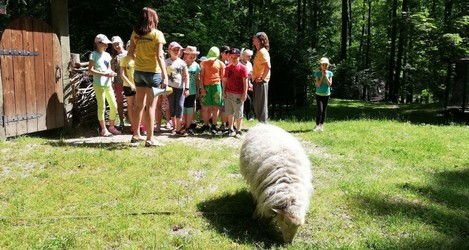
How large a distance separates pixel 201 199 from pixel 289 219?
149cm

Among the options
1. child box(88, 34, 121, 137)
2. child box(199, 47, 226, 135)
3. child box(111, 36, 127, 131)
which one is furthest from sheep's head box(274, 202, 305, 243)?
child box(111, 36, 127, 131)

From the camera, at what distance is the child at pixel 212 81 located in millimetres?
8383

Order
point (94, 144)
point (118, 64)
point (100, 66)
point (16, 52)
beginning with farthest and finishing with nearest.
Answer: point (118, 64)
point (100, 66)
point (16, 52)
point (94, 144)

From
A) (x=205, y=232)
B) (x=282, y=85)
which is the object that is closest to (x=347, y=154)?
(x=205, y=232)

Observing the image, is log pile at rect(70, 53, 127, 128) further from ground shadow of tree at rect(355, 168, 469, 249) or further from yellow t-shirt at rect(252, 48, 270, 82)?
ground shadow of tree at rect(355, 168, 469, 249)

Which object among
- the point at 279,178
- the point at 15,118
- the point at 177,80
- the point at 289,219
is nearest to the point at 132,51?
the point at 177,80

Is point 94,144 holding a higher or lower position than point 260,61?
lower

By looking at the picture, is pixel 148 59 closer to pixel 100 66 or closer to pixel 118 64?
pixel 100 66

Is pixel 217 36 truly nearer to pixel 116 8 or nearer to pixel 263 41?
pixel 116 8

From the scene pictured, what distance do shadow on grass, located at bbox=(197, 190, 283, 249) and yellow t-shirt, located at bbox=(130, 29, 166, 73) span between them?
2732 mm

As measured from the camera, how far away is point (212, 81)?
8.50 m

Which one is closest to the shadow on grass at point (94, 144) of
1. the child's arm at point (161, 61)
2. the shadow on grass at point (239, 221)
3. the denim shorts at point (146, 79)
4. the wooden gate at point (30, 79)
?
the wooden gate at point (30, 79)

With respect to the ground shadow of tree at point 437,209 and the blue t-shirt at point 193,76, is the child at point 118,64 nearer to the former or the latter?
the blue t-shirt at point 193,76

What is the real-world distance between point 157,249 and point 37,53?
221 inches
